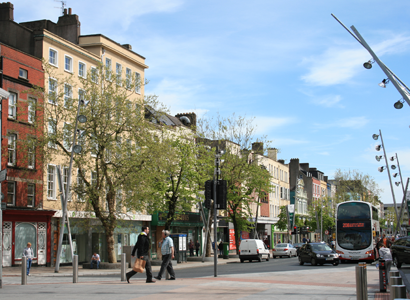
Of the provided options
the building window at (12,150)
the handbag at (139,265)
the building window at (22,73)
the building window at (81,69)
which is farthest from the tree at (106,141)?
the handbag at (139,265)

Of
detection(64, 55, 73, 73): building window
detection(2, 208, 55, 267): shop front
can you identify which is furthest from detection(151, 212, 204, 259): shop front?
detection(64, 55, 73, 73): building window

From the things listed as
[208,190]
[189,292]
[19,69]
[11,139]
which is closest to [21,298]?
[189,292]

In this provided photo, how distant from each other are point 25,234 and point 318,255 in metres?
18.5

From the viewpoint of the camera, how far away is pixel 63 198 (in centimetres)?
3022

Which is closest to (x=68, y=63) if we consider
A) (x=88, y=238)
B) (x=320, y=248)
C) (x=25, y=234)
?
(x=88, y=238)

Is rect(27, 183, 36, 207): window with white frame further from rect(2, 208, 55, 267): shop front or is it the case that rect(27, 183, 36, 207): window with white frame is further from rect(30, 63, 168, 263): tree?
rect(30, 63, 168, 263): tree

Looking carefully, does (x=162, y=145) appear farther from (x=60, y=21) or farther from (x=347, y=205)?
(x=60, y=21)

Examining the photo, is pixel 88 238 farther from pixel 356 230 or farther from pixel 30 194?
pixel 356 230

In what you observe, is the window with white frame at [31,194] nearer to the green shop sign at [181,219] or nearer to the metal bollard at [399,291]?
the green shop sign at [181,219]

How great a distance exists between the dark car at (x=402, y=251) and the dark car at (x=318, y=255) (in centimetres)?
491

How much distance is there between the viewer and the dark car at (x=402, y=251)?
89.3 feet

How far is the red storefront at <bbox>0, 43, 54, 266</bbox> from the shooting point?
32.0m

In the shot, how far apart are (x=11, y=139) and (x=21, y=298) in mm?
22100

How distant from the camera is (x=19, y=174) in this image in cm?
3341
